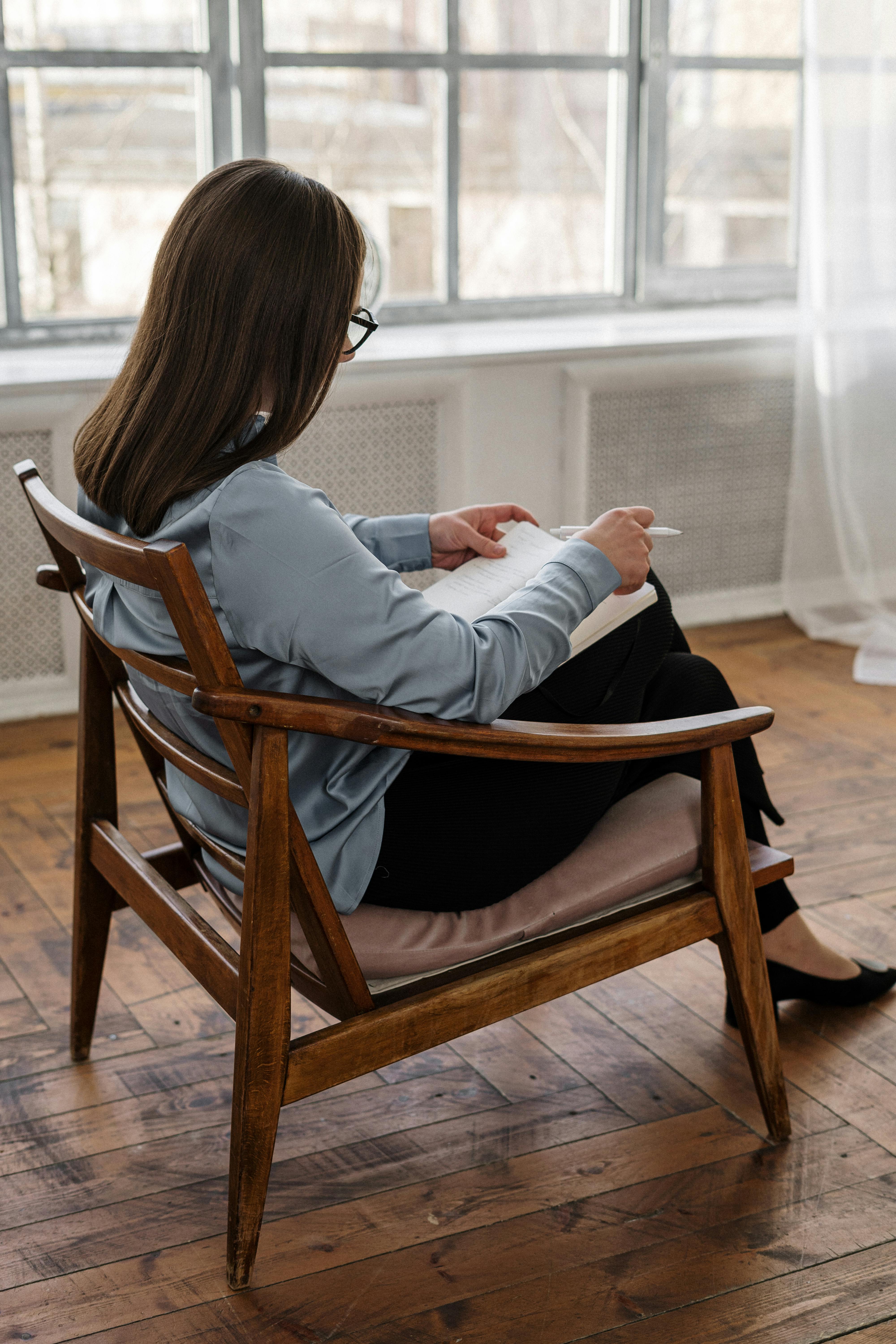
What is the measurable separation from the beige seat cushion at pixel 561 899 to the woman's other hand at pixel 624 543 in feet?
0.84

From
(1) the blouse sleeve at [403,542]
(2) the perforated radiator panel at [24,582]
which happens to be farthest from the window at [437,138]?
(1) the blouse sleeve at [403,542]

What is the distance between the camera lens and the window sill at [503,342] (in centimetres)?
280

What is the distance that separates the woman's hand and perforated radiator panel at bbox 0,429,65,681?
139 centimetres

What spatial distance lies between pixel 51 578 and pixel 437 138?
7.16ft

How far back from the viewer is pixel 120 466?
121 cm

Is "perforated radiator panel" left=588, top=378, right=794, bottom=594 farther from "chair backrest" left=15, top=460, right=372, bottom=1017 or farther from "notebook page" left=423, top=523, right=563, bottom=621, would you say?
"chair backrest" left=15, top=460, right=372, bottom=1017

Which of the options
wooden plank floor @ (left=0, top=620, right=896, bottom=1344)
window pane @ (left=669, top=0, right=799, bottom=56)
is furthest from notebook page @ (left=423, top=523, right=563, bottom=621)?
window pane @ (left=669, top=0, right=799, bottom=56)

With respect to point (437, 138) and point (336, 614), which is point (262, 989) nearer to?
point (336, 614)

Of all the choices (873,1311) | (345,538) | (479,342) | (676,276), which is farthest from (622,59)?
(873,1311)

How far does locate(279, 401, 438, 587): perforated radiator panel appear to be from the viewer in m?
2.95

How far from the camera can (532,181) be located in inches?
137

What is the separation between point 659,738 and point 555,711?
134 millimetres

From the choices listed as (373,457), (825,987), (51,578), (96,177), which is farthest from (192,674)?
(96,177)

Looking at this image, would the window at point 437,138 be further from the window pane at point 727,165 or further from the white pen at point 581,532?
the white pen at point 581,532
